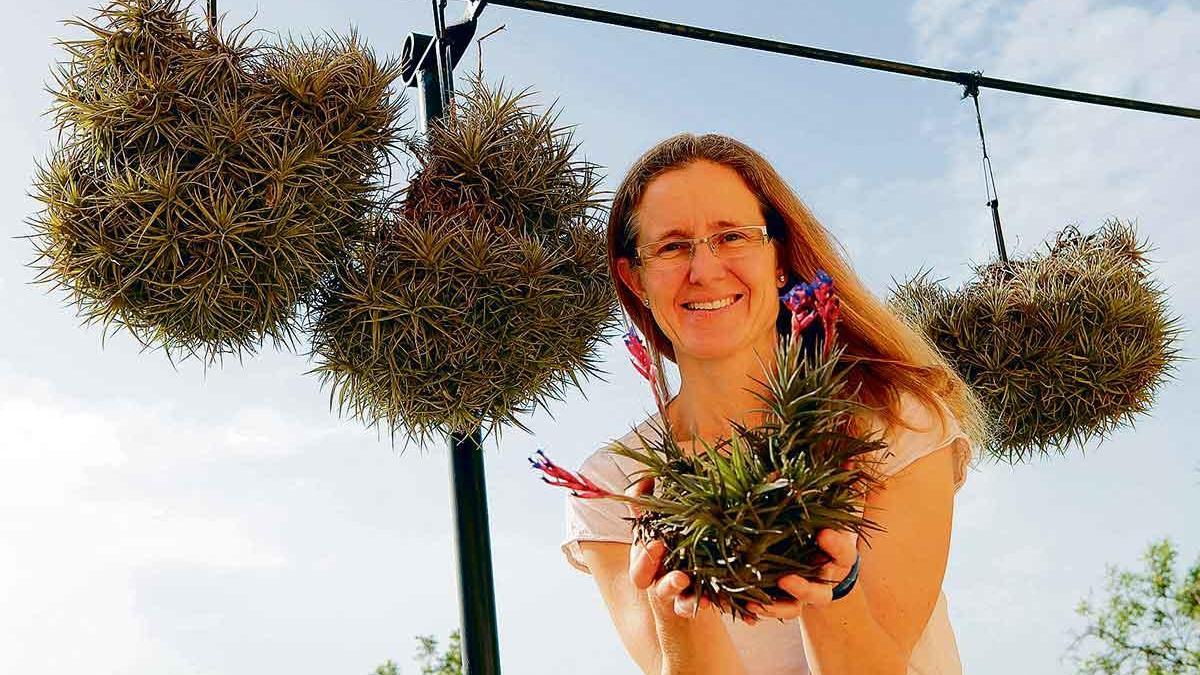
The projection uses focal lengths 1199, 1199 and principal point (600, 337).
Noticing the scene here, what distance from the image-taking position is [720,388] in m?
0.99

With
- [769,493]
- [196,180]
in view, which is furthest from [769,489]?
[196,180]

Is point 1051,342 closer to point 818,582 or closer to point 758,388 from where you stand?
point 758,388

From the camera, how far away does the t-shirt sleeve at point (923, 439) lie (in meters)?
0.96

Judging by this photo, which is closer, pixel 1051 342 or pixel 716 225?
pixel 716 225

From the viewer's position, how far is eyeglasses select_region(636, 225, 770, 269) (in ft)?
2.98

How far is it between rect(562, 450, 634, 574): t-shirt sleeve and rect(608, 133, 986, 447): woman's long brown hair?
0.81ft

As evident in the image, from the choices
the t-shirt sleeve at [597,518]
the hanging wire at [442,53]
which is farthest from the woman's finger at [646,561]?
the hanging wire at [442,53]

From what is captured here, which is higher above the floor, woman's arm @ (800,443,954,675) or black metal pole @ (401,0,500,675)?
black metal pole @ (401,0,500,675)

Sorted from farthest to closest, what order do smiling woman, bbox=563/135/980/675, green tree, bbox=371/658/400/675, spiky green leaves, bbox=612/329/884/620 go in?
green tree, bbox=371/658/400/675, smiling woman, bbox=563/135/980/675, spiky green leaves, bbox=612/329/884/620

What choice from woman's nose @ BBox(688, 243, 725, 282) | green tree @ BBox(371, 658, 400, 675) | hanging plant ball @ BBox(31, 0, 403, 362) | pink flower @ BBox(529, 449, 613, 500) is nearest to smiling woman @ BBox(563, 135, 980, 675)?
woman's nose @ BBox(688, 243, 725, 282)

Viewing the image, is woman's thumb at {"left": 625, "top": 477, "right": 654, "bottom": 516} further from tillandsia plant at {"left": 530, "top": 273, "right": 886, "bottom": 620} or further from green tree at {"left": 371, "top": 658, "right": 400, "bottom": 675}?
green tree at {"left": 371, "top": 658, "right": 400, "bottom": 675}

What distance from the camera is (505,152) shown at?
3.90ft

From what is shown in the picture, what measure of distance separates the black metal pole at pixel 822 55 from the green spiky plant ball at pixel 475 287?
10.1 inches

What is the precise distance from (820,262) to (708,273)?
0.49 feet
